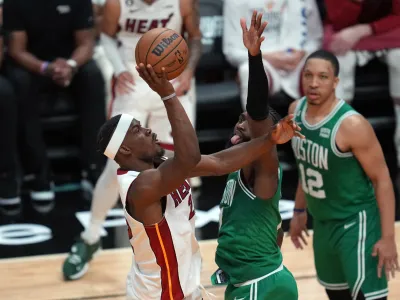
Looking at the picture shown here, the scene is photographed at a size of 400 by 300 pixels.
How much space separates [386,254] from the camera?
415cm

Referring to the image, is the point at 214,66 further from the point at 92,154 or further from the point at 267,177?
the point at 267,177

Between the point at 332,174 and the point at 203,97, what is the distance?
3.35 metres

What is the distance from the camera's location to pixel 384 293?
427cm

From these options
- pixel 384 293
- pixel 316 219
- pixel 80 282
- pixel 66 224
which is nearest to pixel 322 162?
pixel 316 219

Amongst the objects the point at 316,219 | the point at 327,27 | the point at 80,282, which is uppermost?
the point at 327,27

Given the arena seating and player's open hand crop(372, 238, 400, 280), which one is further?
the arena seating

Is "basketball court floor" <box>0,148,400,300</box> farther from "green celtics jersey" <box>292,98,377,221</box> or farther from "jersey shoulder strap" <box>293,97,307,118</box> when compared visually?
"jersey shoulder strap" <box>293,97,307,118</box>

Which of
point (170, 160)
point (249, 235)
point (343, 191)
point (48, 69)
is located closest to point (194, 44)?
point (48, 69)

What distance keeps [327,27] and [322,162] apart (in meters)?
3.47

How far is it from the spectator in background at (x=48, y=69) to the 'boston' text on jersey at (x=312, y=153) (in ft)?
9.25

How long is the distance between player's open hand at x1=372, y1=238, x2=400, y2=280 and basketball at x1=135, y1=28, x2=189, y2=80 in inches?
56.6

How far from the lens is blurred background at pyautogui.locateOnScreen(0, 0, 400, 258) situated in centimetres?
682

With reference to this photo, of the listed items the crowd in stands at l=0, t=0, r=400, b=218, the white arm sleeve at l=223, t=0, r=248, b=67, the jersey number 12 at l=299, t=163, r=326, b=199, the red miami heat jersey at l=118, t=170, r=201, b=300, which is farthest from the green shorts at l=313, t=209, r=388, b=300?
the white arm sleeve at l=223, t=0, r=248, b=67

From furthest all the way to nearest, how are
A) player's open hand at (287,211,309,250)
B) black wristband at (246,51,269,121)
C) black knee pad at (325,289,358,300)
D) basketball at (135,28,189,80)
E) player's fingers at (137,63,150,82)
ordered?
1. player's open hand at (287,211,309,250)
2. black knee pad at (325,289,358,300)
3. black wristband at (246,51,269,121)
4. basketball at (135,28,189,80)
5. player's fingers at (137,63,150,82)
